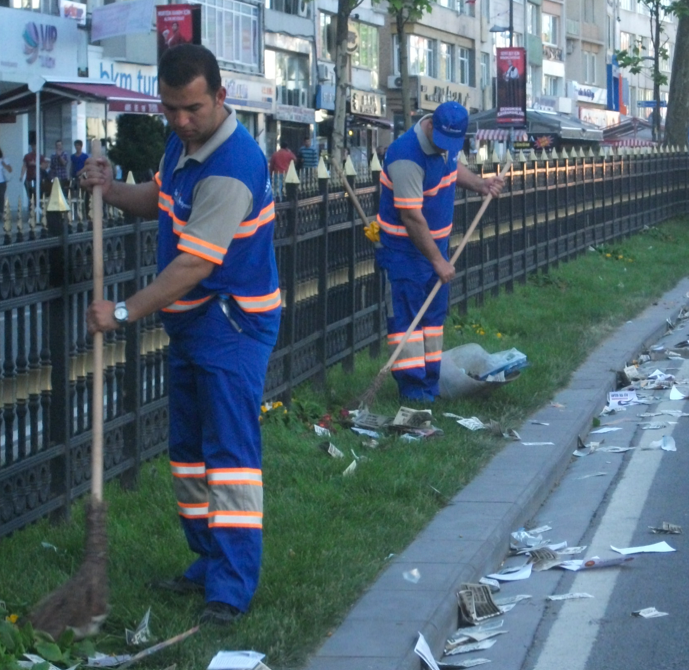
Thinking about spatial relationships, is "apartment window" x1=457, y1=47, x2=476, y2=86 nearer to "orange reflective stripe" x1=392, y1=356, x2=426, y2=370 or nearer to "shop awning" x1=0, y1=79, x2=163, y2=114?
"shop awning" x1=0, y1=79, x2=163, y2=114

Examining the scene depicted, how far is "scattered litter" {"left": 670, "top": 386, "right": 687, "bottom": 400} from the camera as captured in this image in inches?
370

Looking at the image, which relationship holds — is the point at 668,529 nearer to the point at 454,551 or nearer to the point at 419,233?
the point at 454,551

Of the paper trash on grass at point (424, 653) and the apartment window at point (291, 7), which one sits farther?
the apartment window at point (291, 7)

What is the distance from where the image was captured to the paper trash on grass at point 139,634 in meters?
4.15

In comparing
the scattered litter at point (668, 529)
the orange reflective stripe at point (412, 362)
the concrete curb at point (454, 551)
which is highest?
the orange reflective stripe at point (412, 362)

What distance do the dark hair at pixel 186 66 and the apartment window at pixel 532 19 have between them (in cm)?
7022

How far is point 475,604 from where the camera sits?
16.0 feet

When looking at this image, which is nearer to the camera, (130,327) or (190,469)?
(190,469)

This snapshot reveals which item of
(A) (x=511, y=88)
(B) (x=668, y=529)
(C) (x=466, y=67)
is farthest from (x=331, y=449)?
(C) (x=466, y=67)

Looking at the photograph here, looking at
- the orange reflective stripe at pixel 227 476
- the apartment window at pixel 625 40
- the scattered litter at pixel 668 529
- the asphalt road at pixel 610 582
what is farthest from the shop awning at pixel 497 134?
the apartment window at pixel 625 40

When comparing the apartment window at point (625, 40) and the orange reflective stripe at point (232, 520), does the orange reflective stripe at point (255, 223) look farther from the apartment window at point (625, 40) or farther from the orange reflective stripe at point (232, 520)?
the apartment window at point (625, 40)

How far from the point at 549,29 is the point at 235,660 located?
249ft

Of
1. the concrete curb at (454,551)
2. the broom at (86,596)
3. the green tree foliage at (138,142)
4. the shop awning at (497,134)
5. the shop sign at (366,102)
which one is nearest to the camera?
the broom at (86,596)

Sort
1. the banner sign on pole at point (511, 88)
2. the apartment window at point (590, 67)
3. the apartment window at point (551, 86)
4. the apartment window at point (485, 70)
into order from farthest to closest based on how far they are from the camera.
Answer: the apartment window at point (590, 67)
the apartment window at point (551, 86)
the apartment window at point (485, 70)
the banner sign on pole at point (511, 88)
